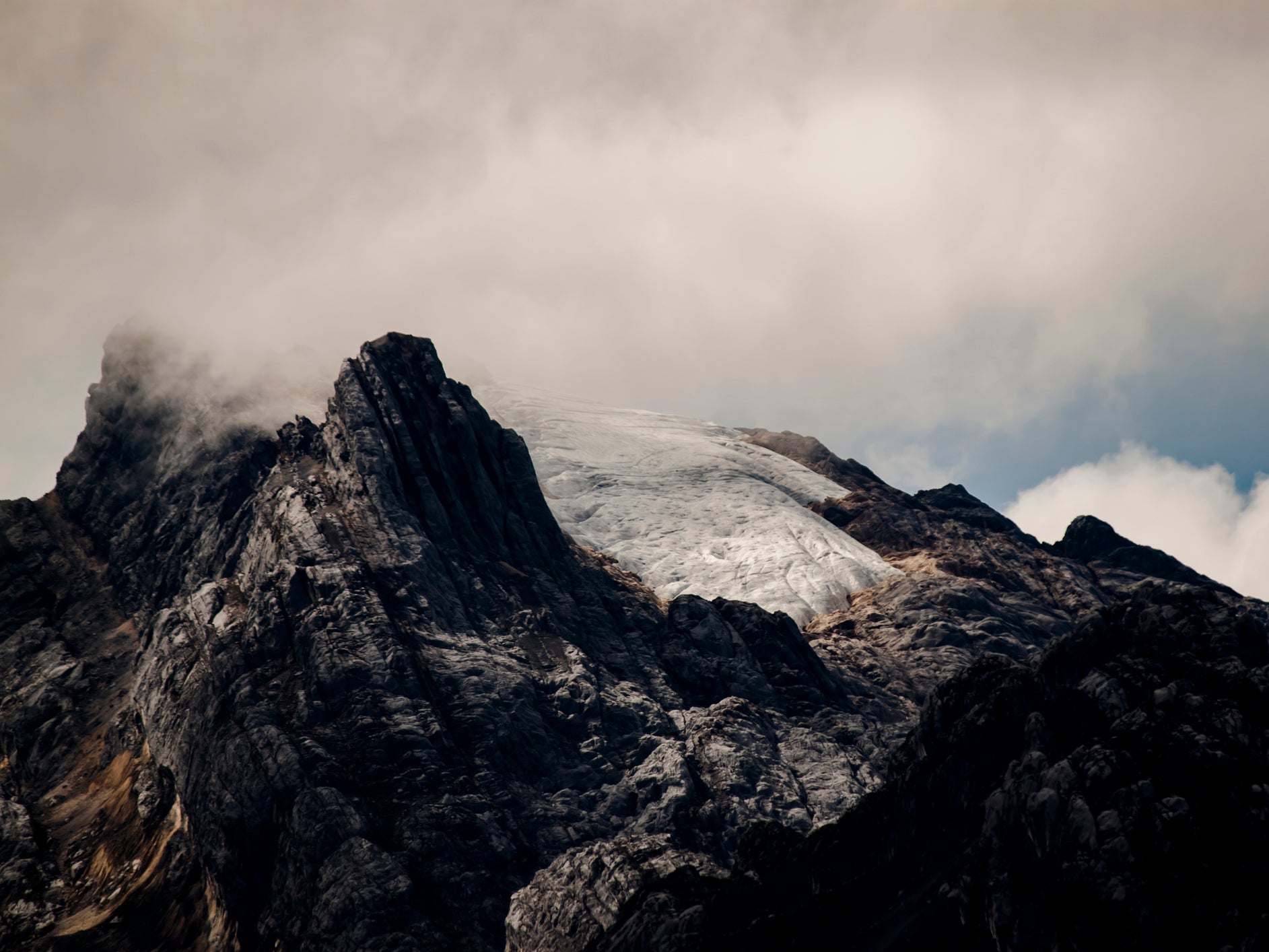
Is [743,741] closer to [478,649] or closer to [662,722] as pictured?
[662,722]

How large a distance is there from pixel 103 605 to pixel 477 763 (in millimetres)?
66814

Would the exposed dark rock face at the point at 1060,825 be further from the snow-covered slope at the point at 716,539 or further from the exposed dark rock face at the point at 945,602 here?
the snow-covered slope at the point at 716,539

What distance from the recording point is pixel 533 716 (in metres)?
110

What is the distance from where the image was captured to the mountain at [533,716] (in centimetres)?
6406

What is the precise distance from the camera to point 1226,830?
187 ft

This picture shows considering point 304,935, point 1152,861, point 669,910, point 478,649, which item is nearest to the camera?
point 1152,861

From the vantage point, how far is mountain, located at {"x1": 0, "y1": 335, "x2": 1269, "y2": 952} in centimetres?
6406

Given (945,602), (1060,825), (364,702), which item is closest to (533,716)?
(364,702)

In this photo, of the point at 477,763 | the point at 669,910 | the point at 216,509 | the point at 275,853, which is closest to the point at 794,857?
the point at 669,910

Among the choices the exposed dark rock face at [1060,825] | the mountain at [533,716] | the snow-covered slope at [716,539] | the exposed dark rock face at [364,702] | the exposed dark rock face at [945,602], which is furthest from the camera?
the snow-covered slope at [716,539]

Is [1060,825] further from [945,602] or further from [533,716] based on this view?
[945,602]

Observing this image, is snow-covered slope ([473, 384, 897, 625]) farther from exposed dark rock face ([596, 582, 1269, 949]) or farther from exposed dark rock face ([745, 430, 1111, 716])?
exposed dark rock face ([596, 582, 1269, 949])

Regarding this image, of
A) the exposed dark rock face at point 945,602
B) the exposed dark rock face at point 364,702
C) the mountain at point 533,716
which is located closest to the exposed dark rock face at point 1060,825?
the mountain at point 533,716

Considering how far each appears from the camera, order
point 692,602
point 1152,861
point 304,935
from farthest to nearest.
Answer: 1. point 692,602
2. point 304,935
3. point 1152,861
